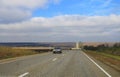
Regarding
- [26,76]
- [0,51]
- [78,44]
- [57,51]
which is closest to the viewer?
[26,76]

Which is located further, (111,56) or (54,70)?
(111,56)

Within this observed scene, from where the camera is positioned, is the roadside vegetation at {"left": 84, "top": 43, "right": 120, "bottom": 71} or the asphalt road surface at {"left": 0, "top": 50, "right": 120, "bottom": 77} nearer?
the asphalt road surface at {"left": 0, "top": 50, "right": 120, "bottom": 77}

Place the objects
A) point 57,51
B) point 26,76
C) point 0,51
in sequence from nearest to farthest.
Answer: point 26,76 → point 0,51 → point 57,51

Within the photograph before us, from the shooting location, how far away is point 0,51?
4569 centimetres

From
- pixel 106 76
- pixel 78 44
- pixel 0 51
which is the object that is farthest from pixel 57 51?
pixel 78 44

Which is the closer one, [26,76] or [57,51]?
[26,76]

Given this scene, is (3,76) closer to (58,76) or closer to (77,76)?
(58,76)

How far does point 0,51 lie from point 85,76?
31.4 meters

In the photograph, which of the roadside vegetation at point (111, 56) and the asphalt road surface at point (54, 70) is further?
the roadside vegetation at point (111, 56)

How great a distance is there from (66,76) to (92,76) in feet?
4.54

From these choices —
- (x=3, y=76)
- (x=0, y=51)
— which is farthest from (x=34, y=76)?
(x=0, y=51)

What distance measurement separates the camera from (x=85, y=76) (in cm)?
1600

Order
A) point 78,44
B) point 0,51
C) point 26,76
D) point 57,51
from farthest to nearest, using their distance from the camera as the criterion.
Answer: point 78,44 → point 57,51 → point 0,51 → point 26,76

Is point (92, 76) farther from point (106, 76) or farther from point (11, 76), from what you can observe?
point (11, 76)
